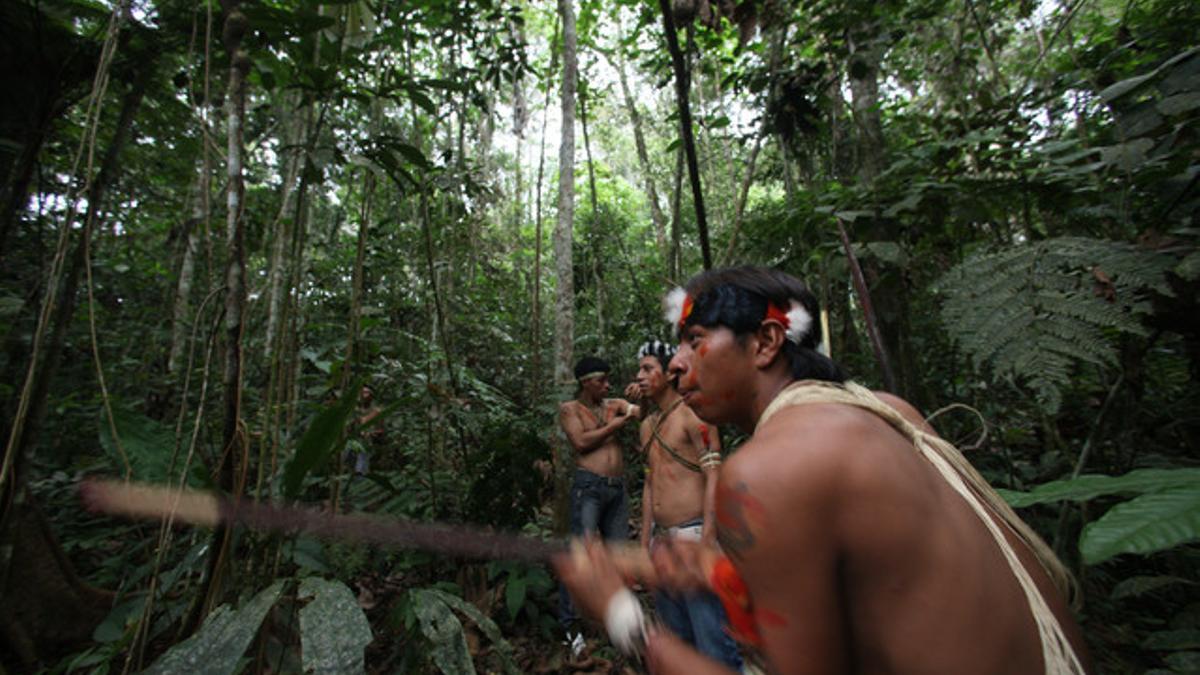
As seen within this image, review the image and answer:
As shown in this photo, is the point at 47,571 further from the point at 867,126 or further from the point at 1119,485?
the point at 867,126

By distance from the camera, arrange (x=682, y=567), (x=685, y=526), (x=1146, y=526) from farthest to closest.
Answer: (x=685, y=526) < (x=682, y=567) < (x=1146, y=526)

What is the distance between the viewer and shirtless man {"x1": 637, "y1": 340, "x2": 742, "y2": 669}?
9.75 feet

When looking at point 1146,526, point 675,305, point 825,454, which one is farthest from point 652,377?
point 1146,526

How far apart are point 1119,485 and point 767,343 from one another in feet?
2.44

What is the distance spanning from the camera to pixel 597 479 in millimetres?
4195

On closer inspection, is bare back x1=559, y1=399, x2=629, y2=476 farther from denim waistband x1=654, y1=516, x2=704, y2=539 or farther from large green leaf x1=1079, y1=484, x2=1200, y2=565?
large green leaf x1=1079, y1=484, x2=1200, y2=565

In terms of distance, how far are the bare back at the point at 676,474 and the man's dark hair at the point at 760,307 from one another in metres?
1.81

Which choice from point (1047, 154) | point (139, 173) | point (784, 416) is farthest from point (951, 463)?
point (139, 173)

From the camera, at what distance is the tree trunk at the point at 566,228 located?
197 inches

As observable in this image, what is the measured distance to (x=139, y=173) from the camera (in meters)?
4.72

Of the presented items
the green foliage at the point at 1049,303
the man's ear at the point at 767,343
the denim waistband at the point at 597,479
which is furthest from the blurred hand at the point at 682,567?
the denim waistband at the point at 597,479

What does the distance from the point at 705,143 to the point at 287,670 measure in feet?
36.3

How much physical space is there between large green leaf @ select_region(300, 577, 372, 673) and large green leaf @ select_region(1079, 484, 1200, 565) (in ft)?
5.17

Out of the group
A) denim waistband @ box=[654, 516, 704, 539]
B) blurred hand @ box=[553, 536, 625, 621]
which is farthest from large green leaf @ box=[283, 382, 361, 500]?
A: denim waistband @ box=[654, 516, 704, 539]
